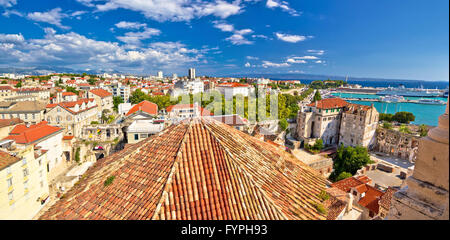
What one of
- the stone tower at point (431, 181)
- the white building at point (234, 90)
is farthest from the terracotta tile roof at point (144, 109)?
the stone tower at point (431, 181)

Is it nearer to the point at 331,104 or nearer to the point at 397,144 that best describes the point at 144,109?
the point at 331,104

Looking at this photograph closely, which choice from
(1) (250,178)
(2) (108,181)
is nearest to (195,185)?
Answer: (1) (250,178)

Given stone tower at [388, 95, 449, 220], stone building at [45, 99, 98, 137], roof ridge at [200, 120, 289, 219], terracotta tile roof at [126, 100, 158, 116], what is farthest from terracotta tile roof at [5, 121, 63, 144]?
stone tower at [388, 95, 449, 220]

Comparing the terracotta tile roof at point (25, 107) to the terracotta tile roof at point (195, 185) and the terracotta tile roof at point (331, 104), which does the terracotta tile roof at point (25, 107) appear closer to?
the terracotta tile roof at point (195, 185)

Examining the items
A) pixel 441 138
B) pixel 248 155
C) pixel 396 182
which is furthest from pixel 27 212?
pixel 396 182

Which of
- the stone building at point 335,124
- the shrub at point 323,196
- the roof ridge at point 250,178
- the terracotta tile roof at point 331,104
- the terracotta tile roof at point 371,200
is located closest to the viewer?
the roof ridge at point 250,178
